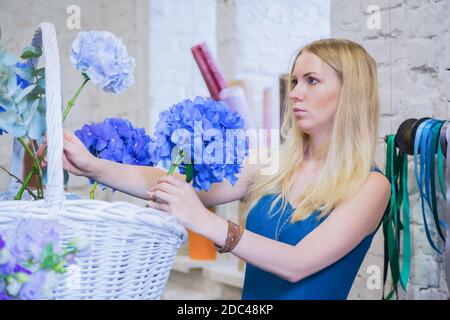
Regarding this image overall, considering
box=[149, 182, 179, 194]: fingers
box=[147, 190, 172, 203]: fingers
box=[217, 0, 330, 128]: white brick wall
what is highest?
box=[217, 0, 330, 128]: white brick wall

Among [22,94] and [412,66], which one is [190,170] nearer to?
[22,94]

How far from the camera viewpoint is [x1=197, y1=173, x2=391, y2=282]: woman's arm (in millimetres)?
738

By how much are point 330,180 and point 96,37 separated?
1.20 feet

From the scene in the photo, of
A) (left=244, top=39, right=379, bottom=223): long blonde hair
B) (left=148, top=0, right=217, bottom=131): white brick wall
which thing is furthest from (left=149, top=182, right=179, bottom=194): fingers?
(left=148, top=0, right=217, bottom=131): white brick wall

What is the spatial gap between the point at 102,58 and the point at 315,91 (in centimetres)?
31

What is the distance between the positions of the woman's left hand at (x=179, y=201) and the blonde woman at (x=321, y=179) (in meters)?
0.12

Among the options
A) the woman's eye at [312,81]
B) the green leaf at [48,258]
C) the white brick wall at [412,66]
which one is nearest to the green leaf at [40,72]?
the green leaf at [48,258]

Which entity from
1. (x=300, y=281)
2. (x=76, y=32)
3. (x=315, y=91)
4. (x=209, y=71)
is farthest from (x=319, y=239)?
(x=209, y=71)

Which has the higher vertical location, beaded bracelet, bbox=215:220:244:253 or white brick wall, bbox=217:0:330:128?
white brick wall, bbox=217:0:330:128

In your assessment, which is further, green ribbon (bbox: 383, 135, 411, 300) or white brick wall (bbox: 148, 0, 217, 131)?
white brick wall (bbox: 148, 0, 217, 131)

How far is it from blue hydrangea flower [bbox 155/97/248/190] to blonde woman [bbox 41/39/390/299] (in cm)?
15

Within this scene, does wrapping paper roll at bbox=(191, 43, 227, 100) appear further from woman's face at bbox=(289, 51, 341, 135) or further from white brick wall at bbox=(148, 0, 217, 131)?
woman's face at bbox=(289, 51, 341, 135)

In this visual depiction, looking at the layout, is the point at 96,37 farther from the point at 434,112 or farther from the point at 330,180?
the point at 434,112

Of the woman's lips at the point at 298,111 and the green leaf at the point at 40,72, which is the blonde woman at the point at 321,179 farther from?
the green leaf at the point at 40,72
